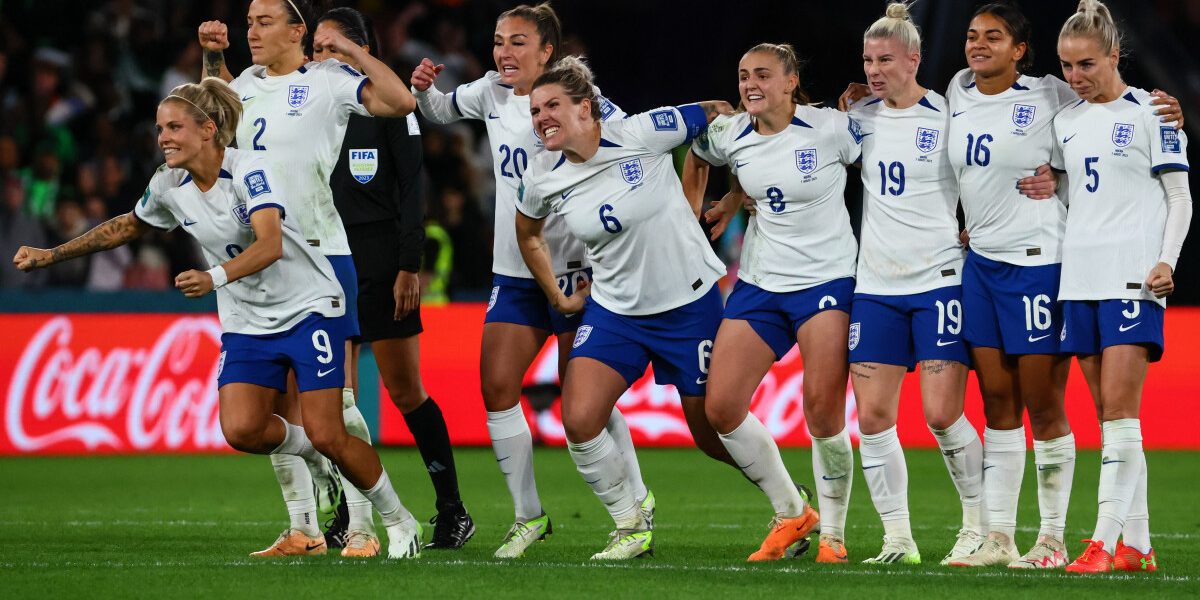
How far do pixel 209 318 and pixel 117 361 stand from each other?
31.2 inches

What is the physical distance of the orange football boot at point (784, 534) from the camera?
6.79m

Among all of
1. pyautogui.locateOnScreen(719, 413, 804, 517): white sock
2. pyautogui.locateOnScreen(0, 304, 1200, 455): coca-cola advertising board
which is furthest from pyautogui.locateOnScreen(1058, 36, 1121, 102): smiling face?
Result: pyautogui.locateOnScreen(0, 304, 1200, 455): coca-cola advertising board

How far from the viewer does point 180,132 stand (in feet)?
21.5

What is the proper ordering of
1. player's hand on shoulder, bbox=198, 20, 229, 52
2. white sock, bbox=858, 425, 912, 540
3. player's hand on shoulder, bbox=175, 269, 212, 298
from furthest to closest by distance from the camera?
player's hand on shoulder, bbox=198, 20, 229, 52 < white sock, bbox=858, 425, 912, 540 < player's hand on shoulder, bbox=175, 269, 212, 298

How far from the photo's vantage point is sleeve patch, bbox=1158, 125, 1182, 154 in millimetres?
6188

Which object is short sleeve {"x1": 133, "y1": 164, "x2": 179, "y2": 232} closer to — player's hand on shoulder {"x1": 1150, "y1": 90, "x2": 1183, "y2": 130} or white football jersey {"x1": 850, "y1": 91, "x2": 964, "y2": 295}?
white football jersey {"x1": 850, "y1": 91, "x2": 964, "y2": 295}

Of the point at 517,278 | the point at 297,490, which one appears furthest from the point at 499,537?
the point at 517,278

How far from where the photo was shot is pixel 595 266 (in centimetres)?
687

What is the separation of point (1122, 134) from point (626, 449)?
8.47ft

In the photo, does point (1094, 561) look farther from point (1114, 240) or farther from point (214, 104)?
point (214, 104)

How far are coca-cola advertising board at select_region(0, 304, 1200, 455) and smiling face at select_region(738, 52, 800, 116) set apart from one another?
6386 millimetres

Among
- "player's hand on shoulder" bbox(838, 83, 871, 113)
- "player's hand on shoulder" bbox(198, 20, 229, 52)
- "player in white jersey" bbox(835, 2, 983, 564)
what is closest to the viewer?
"player in white jersey" bbox(835, 2, 983, 564)

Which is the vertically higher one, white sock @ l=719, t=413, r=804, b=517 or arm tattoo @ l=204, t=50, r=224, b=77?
arm tattoo @ l=204, t=50, r=224, b=77

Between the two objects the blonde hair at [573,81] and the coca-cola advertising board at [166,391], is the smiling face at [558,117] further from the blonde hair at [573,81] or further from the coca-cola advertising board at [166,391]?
the coca-cola advertising board at [166,391]
